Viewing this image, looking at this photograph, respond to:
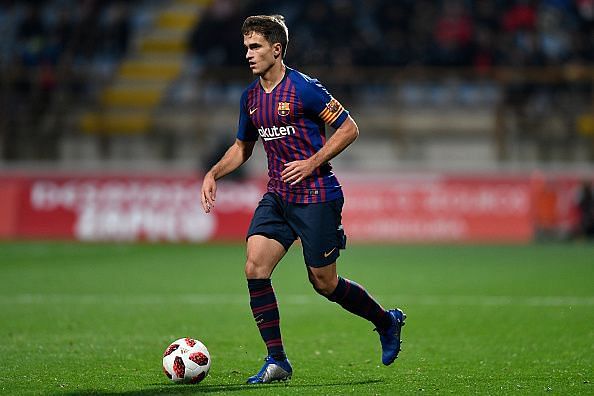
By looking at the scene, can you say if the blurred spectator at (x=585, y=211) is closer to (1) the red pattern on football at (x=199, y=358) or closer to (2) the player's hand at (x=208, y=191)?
(2) the player's hand at (x=208, y=191)

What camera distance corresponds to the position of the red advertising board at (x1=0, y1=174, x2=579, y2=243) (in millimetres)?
20328

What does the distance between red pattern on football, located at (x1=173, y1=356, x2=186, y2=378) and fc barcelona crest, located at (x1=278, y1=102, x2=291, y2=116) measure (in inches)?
63.0

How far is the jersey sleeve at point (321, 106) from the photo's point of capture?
6.62 meters

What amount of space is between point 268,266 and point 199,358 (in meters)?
0.69

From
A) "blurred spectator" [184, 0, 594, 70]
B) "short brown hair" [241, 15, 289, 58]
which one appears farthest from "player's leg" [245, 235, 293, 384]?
"blurred spectator" [184, 0, 594, 70]

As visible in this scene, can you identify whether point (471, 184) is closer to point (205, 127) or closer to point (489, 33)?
point (489, 33)

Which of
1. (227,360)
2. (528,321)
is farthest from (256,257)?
(528,321)

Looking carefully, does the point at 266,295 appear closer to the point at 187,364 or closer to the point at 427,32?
the point at 187,364

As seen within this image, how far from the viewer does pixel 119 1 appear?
26.0 metres

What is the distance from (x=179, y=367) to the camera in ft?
21.2

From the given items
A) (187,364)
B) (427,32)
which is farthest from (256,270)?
(427,32)

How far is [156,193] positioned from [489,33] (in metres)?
7.87

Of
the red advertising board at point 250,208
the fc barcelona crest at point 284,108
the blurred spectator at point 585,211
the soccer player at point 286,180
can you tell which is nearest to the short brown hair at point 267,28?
the soccer player at point 286,180

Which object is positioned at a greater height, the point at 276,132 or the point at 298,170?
the point at 276,132
